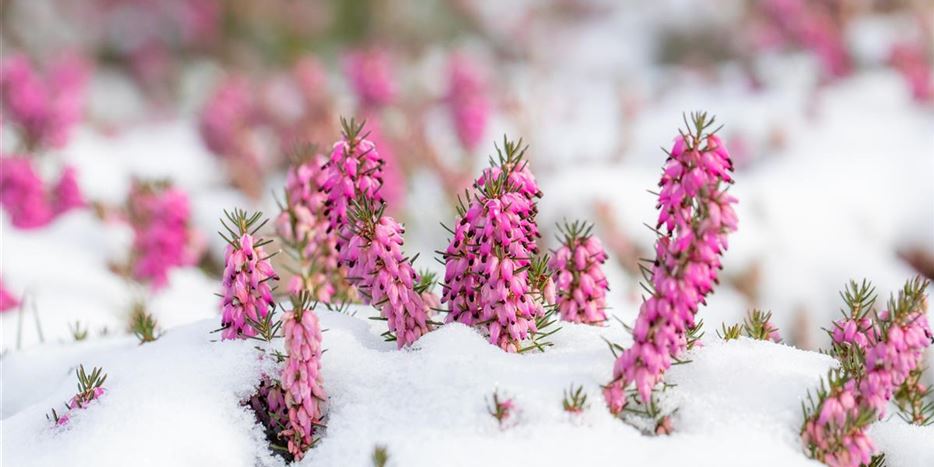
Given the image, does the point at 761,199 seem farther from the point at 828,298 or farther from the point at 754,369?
the point at 754,369

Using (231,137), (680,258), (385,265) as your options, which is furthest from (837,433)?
(231,137)

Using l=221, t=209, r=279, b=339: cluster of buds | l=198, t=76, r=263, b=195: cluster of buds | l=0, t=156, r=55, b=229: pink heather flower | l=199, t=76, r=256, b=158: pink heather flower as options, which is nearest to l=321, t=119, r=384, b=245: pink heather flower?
l=221, t=209, r=279, b=339: cluster of buds

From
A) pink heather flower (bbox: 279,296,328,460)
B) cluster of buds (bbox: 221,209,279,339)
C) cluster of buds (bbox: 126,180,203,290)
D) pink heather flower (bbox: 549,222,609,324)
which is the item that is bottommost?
pink heather flower (bbox: 279,296,328,460)

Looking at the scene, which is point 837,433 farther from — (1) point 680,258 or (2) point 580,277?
(2) point 580,277

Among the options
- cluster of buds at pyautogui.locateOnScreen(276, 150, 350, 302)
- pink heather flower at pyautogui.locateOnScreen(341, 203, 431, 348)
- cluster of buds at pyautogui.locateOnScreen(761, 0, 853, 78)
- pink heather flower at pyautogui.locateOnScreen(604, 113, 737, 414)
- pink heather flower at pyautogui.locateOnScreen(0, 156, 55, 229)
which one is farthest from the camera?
cluster of buds at pyautogui.locateOnScreen(761, 0, 853, 78)

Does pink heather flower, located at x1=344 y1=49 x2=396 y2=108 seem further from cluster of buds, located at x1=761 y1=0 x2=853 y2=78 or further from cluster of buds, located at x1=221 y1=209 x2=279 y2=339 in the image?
cluster of buds, located at x1=221 y1=209 x2=279 y2=339

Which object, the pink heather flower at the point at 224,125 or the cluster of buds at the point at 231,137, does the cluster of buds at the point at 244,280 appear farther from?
the pink heather flower at the point at 224,125
